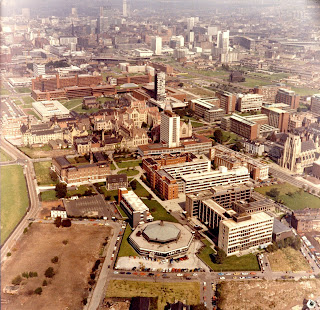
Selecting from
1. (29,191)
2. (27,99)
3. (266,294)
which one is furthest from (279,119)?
(27,99)

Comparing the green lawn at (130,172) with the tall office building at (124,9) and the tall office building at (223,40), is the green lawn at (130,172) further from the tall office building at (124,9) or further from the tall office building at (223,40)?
the tall office building at (223,40)

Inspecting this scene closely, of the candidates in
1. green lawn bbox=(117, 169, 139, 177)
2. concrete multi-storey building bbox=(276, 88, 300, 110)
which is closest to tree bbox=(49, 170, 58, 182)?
green lawn bbox=(117, 169, 139, 177)

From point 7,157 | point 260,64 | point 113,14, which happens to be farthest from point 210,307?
point 113,14

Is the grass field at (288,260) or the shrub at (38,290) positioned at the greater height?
the shrub at (38,290)

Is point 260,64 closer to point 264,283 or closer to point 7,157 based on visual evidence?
point 7,157

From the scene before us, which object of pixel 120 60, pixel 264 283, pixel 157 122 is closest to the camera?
pixel 264 283

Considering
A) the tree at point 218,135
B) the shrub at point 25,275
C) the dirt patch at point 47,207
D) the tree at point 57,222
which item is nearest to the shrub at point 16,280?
the shrub at point 25,275
